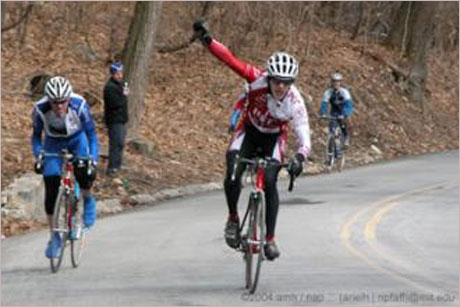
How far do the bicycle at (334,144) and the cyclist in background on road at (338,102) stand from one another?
0.08m

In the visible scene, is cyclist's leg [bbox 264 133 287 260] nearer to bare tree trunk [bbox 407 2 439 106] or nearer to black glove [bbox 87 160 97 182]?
black glove [bbox 87 160 97 182]

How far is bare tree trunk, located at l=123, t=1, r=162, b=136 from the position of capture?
21656 millimetres

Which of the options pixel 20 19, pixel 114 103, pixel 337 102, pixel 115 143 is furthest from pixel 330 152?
pixel 20 19

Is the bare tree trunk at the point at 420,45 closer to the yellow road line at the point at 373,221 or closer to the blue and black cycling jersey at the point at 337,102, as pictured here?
the blue and black cycling jersey at the point at 337,102

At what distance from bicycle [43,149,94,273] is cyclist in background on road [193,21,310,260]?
2051 millimetres

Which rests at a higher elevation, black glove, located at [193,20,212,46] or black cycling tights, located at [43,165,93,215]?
black glove, located at [193,20,212,46]

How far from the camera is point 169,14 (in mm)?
33125

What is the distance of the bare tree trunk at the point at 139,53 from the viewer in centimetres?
2166

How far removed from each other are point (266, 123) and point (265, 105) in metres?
0.20

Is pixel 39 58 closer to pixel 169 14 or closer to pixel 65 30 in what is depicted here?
pixel 65 30

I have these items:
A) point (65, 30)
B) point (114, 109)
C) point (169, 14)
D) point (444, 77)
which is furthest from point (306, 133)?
point (444, 77)

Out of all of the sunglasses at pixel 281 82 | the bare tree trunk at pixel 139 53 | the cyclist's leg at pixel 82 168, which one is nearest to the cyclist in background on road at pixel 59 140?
the cyclist's leg at pixel 82 168

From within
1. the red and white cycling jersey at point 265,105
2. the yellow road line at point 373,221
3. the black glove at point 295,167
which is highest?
the red and white cycling jersey at point 265,105

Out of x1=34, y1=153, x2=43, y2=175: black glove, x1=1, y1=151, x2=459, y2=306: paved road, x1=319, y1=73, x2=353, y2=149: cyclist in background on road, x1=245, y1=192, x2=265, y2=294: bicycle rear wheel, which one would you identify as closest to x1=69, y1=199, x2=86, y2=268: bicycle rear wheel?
x1=1, y1=151, x2=459, y2=306: paved road
